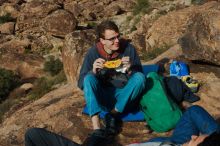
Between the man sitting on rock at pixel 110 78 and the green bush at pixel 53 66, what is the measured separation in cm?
1108

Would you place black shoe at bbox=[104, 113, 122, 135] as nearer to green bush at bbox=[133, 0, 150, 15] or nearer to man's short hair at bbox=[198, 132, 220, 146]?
man's short hair at bbox=[198, 132, 220, 146]

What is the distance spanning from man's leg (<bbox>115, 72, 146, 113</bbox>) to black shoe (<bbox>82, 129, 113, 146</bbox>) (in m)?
0.39

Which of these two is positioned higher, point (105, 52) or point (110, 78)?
point (105, 52)

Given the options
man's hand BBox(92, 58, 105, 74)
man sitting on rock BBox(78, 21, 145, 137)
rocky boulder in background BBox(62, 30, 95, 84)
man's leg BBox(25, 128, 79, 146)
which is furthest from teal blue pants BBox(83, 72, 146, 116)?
rocky boulder in background BBox(62, 30, 95, 84)

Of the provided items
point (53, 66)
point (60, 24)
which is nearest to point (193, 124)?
point (53, 66)

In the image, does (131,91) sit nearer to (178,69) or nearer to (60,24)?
(178,69)

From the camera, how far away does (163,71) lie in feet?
26.2

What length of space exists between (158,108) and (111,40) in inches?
41.0

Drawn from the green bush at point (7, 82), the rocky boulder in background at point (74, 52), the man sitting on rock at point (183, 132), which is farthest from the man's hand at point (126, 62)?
the green bush at point (7, 82)

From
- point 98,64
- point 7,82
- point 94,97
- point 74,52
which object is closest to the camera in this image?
point 94,97

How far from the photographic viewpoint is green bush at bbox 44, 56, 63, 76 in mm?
17312

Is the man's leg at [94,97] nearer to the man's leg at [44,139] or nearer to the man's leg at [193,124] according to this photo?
the man's leg at [44,139]

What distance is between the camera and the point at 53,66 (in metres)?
17.6

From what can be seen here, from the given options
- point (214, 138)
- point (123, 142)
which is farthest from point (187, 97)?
point (214, 138)
